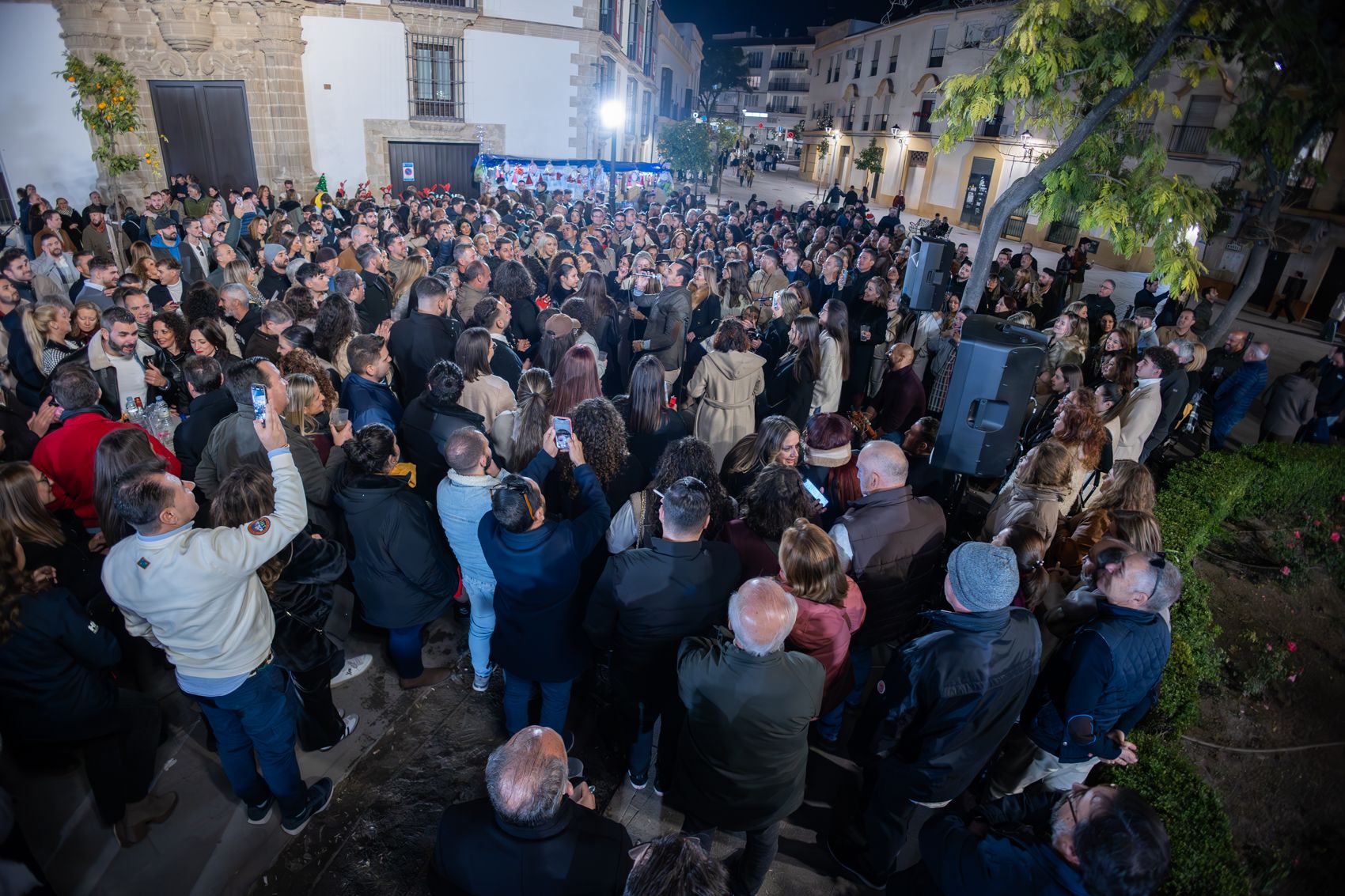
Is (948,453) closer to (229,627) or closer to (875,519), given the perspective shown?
(875,519)

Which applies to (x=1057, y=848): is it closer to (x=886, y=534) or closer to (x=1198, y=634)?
(x=886, y=534)

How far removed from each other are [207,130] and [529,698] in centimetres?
1917

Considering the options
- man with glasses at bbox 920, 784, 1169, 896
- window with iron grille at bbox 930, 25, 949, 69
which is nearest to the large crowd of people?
man with glasses at bbox 920, 784, 1169, 896

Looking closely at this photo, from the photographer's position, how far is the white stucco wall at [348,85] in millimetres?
16984

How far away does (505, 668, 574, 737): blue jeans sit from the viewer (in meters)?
3.29

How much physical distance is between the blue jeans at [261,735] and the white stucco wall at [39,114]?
1827 centimetres

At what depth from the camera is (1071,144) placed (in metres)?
7.29

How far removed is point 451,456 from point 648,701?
→ 57.8 inches

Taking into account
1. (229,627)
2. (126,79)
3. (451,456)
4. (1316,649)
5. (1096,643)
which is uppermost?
(126,79)

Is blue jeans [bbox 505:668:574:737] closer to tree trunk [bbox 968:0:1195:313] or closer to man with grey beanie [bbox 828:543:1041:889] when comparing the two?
man with grey beanie [bbox 828:543:1041:889]

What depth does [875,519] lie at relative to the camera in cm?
331

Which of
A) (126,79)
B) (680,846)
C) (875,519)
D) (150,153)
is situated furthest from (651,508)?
(150,153)

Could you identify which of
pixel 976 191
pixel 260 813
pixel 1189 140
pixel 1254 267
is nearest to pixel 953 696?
pixel 260 813

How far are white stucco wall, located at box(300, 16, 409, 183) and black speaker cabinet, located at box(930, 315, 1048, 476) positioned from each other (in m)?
18.4
